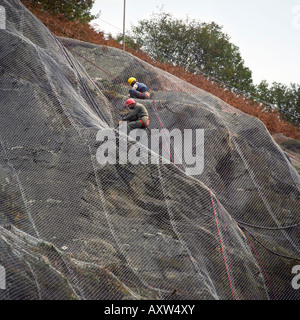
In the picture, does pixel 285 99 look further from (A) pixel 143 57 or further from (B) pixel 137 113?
(B) pixel 137 113

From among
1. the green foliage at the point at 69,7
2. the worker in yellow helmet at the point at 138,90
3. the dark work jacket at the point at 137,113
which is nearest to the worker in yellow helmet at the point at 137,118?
the dark work jacket at the point at 137,113

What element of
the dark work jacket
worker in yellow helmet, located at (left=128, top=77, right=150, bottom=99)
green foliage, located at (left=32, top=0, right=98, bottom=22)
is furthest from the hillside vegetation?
the dark work jacket

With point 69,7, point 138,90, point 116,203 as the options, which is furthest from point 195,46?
point 116,203

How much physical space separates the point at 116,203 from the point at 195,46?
19522 mm

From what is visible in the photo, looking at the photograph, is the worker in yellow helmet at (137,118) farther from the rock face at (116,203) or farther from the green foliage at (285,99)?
the green foliage at (285,99)

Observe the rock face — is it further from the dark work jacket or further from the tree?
the tree

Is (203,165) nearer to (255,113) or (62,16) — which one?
(255,113)

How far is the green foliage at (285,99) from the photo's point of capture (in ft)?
77.5

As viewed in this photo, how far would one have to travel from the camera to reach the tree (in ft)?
82.4

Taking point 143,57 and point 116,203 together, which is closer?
point 116,203

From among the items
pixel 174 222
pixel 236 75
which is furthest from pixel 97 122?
pixel 236 75

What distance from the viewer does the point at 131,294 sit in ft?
21.7

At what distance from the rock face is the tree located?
45.4 feet

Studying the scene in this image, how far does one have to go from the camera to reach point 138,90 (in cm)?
1266
